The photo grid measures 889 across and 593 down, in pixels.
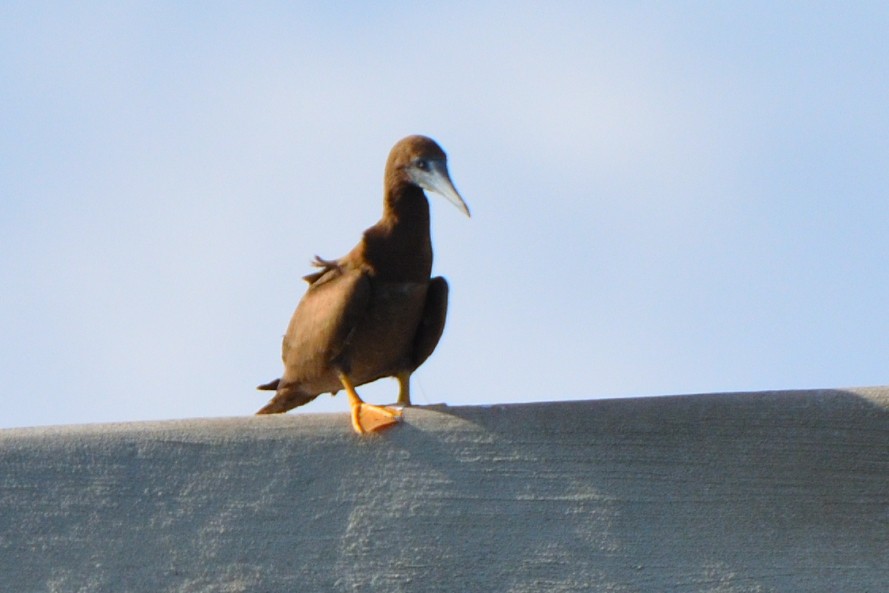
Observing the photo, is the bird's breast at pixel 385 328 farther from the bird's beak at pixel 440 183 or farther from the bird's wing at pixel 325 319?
the bird's beak at pixel 440 183

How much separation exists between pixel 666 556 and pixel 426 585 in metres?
0.58

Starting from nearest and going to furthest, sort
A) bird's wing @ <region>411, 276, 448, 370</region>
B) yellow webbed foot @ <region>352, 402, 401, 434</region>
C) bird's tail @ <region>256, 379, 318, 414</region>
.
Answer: yellow webbed foot @ <region>352, 402, 401, 434</region>, bird's wing @ <region>411, 276, 448, 370</region>, bird's tail @ <region>256, 379, 318, 414</region>

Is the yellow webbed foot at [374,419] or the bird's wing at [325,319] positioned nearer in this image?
the yellow webbed foot at [374,419]

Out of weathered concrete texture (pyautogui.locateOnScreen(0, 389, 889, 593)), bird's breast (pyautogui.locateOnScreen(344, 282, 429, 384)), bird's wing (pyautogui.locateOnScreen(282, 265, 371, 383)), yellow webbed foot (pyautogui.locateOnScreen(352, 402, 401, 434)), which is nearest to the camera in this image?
weathered concrete texture (pyautogui.locateOnScreen(0, 389, 889, 593))

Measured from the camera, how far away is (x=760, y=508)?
303 cm

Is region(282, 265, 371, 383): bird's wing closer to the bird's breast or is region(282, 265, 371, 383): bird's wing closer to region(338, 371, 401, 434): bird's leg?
Answer: the bird's breast

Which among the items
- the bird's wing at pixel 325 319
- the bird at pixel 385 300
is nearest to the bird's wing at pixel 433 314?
the bird at pixel 385 300

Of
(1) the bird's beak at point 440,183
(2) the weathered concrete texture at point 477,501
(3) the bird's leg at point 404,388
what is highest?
(1) the bird's beak at point 440,183

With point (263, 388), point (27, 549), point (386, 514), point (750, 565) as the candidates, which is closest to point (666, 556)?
point (750, 565)

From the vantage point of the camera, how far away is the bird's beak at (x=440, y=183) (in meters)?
4.30

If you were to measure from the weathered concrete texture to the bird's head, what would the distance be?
1362 mm

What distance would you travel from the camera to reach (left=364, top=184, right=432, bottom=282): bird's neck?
431cm

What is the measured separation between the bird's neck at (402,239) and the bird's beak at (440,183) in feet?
0.27

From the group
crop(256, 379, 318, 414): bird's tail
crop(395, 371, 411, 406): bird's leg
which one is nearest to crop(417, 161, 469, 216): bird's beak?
crop(395, 371, 411, 406): bird's leg
